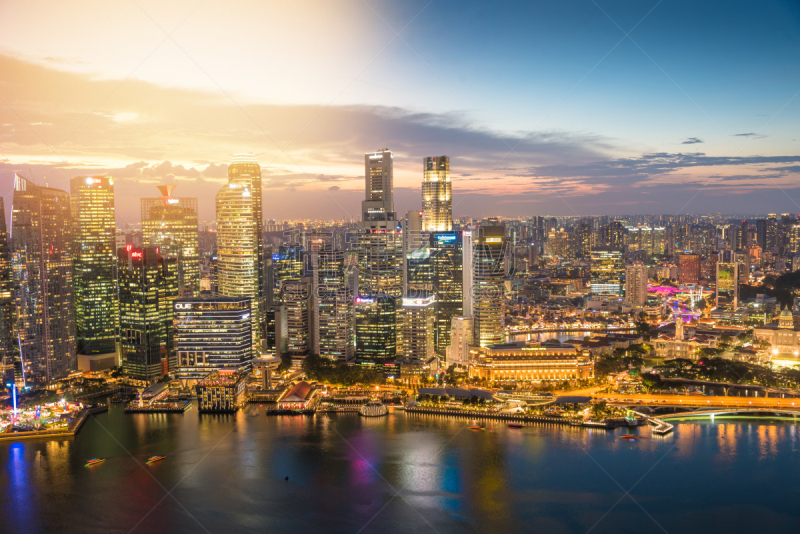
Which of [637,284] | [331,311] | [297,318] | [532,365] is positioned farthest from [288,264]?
[637,284]

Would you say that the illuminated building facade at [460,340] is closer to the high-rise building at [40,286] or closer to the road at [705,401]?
the road at [705,401]

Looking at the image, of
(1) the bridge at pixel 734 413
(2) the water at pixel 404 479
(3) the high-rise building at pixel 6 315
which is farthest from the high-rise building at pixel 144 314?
(1) the bridge at pixel 734 413

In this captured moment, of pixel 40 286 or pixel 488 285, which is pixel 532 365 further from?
pixel 40 286

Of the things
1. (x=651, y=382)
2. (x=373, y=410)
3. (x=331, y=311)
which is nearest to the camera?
(x=373, y=410)

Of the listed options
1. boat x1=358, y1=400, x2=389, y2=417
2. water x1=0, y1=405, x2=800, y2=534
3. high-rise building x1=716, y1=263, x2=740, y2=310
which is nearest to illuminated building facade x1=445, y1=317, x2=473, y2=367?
boat x1=358, y1=400, x2=389, y2=417

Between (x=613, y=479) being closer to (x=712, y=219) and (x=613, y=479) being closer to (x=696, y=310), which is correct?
(x=696, y=310)

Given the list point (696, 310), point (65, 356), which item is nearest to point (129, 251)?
point (65, 356)

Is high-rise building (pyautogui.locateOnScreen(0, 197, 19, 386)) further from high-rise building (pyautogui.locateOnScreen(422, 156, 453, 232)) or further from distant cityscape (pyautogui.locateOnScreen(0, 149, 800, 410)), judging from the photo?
high-rise building (pyautogui.locateOnScreen(422, 156, 453, 232))
